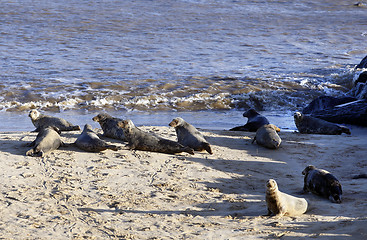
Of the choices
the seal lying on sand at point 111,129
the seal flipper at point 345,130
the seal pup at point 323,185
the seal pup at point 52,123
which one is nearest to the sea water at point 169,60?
the seal pup at point 52,123

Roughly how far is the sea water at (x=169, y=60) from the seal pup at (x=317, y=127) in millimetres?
701

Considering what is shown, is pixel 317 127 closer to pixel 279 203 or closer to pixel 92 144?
pixel 92 144

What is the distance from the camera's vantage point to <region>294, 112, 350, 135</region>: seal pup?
339 inches

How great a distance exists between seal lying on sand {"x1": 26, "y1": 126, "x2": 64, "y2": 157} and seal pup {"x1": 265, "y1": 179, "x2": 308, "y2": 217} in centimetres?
298

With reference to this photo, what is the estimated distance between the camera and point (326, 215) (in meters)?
4.45

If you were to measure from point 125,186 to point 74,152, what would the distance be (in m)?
1.40

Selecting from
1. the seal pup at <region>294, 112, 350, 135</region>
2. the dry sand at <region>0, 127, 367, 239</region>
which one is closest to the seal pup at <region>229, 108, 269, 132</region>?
the seal pup at <region>294, 112, 350, 135</region>

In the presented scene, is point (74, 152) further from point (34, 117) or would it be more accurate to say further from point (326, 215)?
point (326, 215)

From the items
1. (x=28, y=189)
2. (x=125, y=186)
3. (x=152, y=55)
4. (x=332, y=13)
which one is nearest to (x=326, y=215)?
(x=125, y=186)

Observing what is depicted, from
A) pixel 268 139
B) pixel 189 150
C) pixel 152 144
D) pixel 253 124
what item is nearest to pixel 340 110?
pixel 253 124

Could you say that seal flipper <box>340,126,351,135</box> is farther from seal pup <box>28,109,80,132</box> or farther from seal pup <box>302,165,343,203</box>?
seal pup <box>28,109,80,132</box>

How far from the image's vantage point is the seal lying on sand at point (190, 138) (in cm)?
670

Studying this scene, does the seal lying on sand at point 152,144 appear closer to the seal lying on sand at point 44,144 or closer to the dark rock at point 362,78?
the seal lying on sand at point 44,144

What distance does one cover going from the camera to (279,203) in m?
4.34
